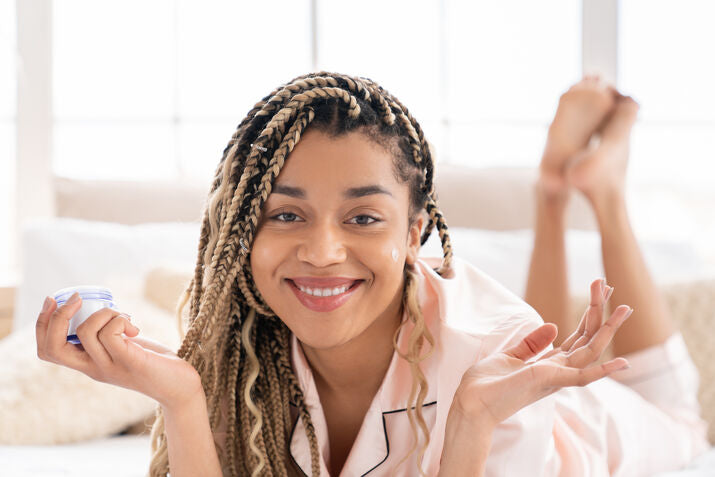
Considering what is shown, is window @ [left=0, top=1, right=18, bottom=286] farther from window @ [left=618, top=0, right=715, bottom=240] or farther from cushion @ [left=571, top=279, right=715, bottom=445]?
window @ [left=618, top=0, right=715, bottom=240]

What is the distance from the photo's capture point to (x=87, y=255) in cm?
194

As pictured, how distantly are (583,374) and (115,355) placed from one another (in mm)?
623

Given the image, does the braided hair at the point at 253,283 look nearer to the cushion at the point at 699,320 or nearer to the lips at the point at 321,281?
the lips at the point at 321,281

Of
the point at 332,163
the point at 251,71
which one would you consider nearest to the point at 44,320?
the point at 332,163

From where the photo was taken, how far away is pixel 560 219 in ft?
6.15

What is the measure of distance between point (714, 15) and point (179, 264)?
97.2 inches

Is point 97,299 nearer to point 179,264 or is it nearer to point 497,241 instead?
point 179,264

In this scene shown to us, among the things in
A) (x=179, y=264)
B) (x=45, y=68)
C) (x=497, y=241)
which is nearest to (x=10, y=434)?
(x=179, y=264)

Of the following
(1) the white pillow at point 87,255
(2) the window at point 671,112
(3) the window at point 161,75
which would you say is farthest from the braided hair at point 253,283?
(2) the window at point 671,112

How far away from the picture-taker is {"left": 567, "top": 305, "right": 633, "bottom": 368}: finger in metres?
0.88

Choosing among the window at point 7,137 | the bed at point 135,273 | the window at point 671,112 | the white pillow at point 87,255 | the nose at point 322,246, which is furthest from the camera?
the window at point 671,112

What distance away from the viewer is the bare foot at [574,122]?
72.8 inches

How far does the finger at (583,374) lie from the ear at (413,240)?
1.32ft

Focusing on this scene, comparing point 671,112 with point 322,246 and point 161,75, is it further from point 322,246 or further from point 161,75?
point 322,246
